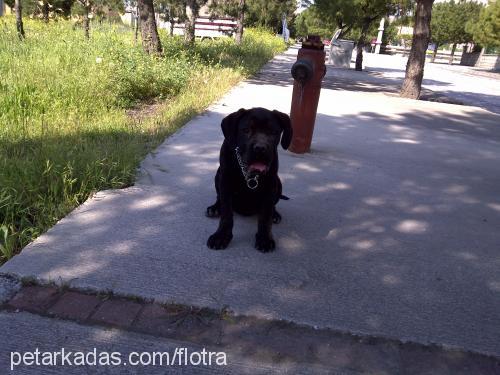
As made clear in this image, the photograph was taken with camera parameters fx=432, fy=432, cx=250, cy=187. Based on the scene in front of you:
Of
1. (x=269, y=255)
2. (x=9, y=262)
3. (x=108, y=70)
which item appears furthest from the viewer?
(x=108, y=70)

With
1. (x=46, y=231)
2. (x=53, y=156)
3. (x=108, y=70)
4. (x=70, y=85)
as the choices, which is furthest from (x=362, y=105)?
(x=46, y=231)

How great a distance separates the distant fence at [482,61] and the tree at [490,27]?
150 inches

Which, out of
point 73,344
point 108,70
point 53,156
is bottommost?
point 73,344

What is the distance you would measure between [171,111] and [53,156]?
2.97m

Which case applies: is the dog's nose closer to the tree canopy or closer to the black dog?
the black dog

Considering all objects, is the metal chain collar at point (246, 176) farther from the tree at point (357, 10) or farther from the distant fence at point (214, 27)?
the distant fence at point (214, 27)

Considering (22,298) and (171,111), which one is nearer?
(22,298)

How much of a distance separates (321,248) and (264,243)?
43 cm

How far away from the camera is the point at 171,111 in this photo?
265 inches

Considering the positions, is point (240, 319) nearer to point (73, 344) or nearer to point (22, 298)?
point (73, 344)

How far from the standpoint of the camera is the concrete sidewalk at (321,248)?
7.89ft

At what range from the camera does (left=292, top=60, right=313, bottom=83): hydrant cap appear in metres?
4.89

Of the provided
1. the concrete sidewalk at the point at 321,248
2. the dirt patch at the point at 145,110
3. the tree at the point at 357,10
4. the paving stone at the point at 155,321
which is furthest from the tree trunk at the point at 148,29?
the tree at the point at 357,10

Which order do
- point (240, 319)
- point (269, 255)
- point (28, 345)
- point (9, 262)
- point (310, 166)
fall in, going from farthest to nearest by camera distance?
point (310, 166) → point (269, 255) → point (9, 262) → point (240, 319) → point (28, 345)
